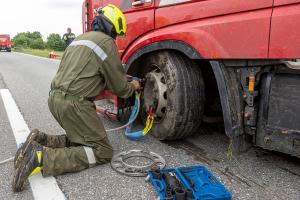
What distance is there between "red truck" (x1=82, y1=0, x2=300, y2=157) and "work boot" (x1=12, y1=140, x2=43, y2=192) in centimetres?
132

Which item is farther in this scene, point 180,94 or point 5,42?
point 5,42

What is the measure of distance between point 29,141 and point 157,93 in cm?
137

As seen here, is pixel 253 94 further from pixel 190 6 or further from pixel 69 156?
pixel 69 156

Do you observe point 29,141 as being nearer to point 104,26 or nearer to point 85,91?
point 85,91

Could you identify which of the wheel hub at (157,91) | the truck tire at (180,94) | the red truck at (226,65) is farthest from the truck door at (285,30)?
the wheel hub at (157,91)

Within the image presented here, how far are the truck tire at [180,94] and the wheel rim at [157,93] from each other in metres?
0.02

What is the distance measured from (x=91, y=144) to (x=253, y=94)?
1.52 meters

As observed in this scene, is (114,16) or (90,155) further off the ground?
(114,16)

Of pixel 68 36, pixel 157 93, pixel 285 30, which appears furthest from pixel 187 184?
pixel 68 36

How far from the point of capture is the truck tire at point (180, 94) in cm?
312

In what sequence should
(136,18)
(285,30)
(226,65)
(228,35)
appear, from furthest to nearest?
1. (136,18)
2. (226,65)
3. (228,35)
4. (285,30)

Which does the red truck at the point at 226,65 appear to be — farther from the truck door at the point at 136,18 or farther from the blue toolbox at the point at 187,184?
the blue toolbox at the point at 187,184

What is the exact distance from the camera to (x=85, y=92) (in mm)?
2951

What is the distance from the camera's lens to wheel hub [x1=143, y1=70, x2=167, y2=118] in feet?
11.0
